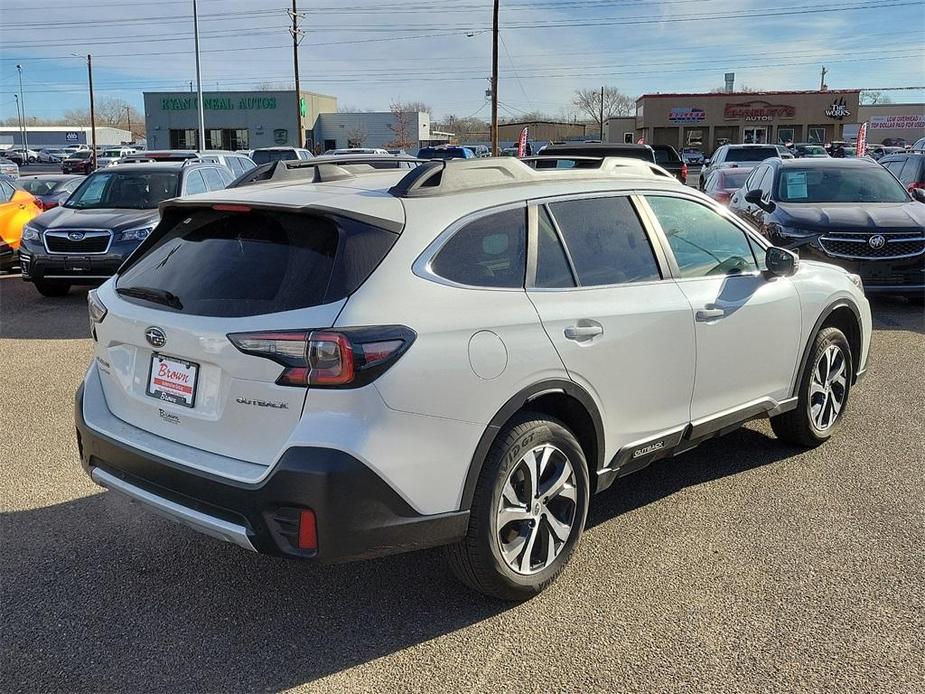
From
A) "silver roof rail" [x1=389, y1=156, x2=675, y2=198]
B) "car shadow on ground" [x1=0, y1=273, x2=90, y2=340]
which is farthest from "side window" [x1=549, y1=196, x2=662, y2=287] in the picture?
"car shadow on ground" [x1=0, y1=273, x2=90, y2=340]

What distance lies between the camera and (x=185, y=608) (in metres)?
3.47

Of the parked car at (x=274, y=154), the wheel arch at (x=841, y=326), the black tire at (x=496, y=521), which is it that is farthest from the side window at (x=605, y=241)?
the parked car at (x=274, y=154)

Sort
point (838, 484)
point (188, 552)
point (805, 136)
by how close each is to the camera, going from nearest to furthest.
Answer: point (188, 552) → point (838, 484) → point (805, 136)

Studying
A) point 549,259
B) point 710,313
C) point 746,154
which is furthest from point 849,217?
point 746,154

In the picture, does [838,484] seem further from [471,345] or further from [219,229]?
[219,229]

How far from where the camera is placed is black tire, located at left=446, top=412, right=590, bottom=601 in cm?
324

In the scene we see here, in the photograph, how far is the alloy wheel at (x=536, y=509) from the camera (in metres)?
3.39

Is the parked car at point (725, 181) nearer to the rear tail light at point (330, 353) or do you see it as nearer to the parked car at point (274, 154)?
the parked car at point (274, 154)

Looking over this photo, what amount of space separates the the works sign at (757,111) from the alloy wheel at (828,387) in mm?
64725

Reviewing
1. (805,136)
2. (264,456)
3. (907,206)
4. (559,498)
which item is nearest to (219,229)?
(264,456)

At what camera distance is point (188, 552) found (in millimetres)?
3955

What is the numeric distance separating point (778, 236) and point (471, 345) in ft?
25.8

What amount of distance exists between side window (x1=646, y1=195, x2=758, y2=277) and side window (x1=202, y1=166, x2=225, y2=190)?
9.23m

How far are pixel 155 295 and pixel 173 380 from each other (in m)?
0.40
